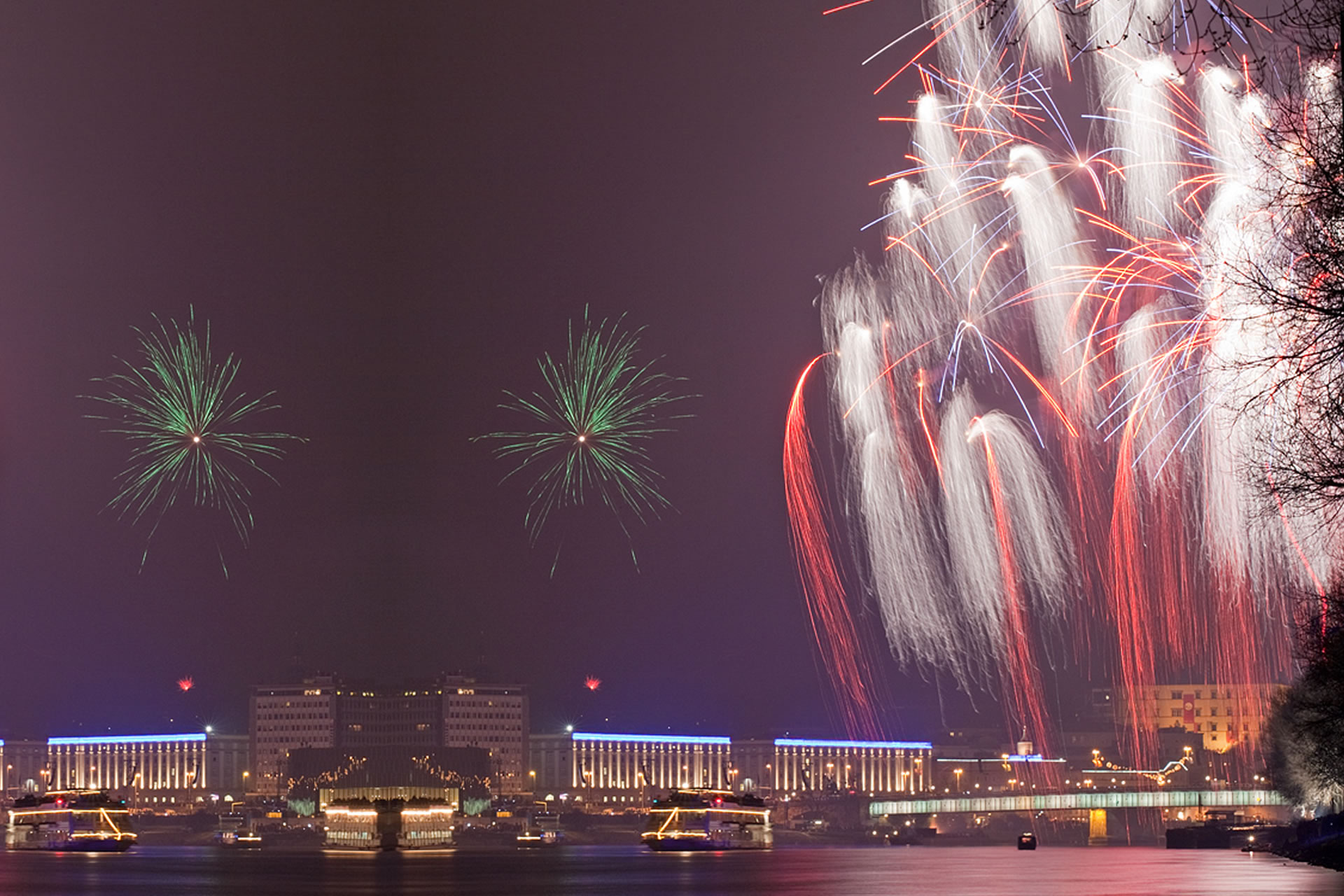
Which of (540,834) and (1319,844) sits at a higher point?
(1319,844)

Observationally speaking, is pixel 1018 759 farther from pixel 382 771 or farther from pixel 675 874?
pixel 675 874

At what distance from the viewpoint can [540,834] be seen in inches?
4466

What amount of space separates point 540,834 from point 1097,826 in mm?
44086

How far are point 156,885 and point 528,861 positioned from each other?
27326 mm

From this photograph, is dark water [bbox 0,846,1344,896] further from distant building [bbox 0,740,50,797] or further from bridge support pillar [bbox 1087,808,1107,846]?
distant building [bbox 0,740,50,797]

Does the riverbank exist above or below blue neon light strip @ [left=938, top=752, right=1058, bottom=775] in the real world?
above

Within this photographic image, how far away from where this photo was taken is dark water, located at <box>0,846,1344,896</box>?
4212 centimetres

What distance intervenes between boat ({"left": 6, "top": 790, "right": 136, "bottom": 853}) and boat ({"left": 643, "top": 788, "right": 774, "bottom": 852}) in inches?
1186

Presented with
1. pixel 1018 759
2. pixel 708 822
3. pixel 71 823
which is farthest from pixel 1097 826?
pixel 71 823

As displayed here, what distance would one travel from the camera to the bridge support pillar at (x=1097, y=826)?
131 meters

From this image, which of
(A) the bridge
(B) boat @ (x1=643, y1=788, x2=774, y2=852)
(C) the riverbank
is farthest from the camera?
(A) the bridge

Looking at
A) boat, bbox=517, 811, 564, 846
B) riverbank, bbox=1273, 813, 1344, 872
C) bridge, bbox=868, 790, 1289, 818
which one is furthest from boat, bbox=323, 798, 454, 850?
bridge, bbox=868, 790, 1289, 818

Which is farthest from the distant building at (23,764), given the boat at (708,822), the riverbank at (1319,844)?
the riverbank at (1319,844)

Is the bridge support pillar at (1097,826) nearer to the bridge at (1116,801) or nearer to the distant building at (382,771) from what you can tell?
the bridge at (1116,801)
